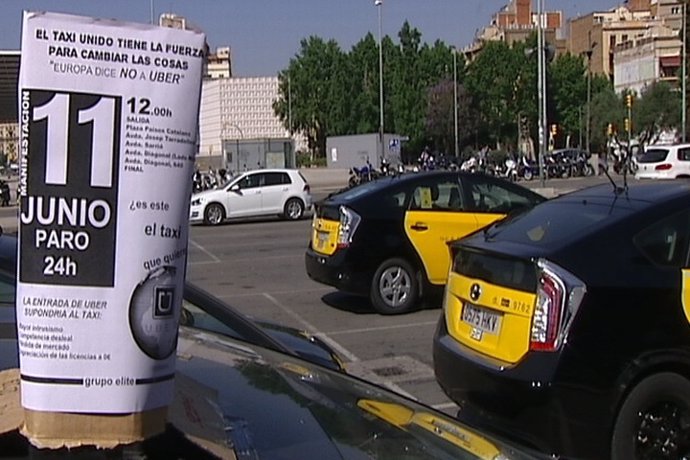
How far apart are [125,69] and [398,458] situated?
1.16 metres

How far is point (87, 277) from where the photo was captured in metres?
1.74

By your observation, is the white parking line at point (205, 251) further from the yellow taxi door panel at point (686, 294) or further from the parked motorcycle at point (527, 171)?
the parked motorcycle at point (527, 171)

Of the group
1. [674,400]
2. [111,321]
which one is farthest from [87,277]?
[674,400]

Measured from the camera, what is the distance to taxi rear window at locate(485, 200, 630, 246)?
5809 millimetres

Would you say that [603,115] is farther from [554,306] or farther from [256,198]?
[554,306]

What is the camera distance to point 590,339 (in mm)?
5305


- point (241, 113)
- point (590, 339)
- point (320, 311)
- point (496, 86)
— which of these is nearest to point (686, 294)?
point (590, 339)

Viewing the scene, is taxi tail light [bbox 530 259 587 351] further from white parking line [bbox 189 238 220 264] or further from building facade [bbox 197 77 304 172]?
building facade [bbox 197 77 304 172]

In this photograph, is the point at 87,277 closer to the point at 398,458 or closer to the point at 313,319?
the point at 398,458

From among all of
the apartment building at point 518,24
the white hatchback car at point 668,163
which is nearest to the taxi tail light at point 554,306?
the white hatchback car at point 668,163

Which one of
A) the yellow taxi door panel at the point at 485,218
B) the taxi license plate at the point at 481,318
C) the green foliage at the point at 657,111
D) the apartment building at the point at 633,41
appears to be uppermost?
the apartment building at the point at 633,41

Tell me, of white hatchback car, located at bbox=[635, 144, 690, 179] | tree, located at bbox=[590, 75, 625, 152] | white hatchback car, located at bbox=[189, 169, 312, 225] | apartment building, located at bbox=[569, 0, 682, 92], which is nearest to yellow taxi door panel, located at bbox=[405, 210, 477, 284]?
white hatchback car, located at bbox=[189, 169, 312, 225]

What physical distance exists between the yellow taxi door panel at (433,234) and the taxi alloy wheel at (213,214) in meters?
15.5

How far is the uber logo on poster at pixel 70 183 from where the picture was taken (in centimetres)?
172
